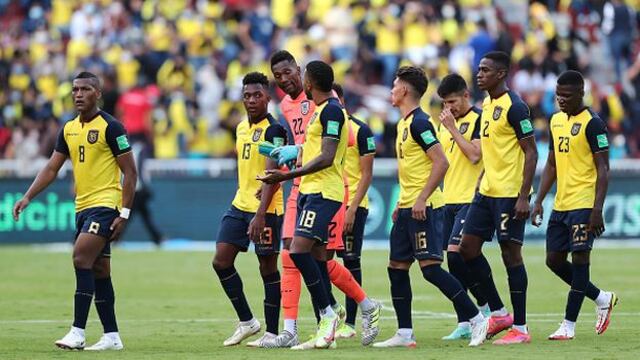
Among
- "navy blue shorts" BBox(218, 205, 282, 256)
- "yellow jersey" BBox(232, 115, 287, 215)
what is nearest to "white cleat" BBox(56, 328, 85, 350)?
"navy blue shorts" BBox(218, 205, 282, 256)

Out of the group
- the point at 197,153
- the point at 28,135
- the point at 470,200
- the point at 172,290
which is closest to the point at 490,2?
the point at 197,153

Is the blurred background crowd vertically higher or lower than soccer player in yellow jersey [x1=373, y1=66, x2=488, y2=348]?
higher

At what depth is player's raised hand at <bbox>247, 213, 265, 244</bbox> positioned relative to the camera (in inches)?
499

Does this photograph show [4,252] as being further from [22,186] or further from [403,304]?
[403,304]

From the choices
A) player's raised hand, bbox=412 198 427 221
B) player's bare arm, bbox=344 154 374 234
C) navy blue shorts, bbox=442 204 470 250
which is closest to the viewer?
player's raised hand, bbox=412 198 427 221

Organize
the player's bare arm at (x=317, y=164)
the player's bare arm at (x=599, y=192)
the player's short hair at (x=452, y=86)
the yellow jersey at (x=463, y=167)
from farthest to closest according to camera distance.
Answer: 1. the yellow jersey at (x=463, y=167)
2. the player's short hair at (x=452, y=86)
3. the player's bare arm at (x=599, y=192)
4. the player's bare arm at (x=317, y=164)

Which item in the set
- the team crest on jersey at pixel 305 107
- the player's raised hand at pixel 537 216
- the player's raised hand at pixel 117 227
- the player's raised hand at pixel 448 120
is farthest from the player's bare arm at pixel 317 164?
the player's raised hand at pixel 537 216

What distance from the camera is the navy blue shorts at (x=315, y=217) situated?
1234cm

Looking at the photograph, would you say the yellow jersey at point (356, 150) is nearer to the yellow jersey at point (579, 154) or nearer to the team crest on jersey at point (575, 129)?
the yellow jersey at point (579, 154)

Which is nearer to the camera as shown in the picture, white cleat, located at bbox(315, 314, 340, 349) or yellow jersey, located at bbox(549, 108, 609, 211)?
white cleat, located at bbox(315, 314, 340, 349)

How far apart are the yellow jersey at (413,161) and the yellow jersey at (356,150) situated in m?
1.32

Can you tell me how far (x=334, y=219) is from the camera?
13273 mm

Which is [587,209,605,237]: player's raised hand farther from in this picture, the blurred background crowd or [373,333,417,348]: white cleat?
the blurred background crowd

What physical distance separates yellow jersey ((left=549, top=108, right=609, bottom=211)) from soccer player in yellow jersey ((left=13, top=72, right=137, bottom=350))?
12.9ft
